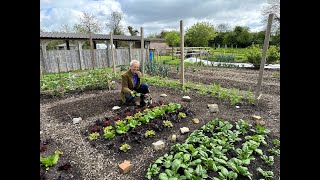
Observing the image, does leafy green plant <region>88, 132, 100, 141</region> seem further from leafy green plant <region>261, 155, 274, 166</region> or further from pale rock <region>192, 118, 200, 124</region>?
leafy green plant <region>261, 155, 274, 166</region>

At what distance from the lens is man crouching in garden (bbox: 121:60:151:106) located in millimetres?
4910

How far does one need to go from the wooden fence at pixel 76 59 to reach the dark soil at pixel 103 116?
7.44 metres

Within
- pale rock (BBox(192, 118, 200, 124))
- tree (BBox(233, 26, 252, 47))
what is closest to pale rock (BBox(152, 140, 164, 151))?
pale rock (BBox(192, 118, 200, 124))

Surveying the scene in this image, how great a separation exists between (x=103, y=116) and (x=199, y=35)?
1090 inches

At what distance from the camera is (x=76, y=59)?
15.1m

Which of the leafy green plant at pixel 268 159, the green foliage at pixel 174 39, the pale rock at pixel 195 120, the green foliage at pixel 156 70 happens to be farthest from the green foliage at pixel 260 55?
the green foliage at pixel 174 39

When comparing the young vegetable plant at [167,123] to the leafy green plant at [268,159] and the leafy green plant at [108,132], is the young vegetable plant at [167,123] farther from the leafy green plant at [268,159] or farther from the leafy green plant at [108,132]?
the leafy green plant at [268,159]

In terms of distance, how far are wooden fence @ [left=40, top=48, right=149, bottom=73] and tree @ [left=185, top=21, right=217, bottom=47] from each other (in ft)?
47.9

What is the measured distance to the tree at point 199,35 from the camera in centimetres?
2947

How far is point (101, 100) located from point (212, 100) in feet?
10.7
